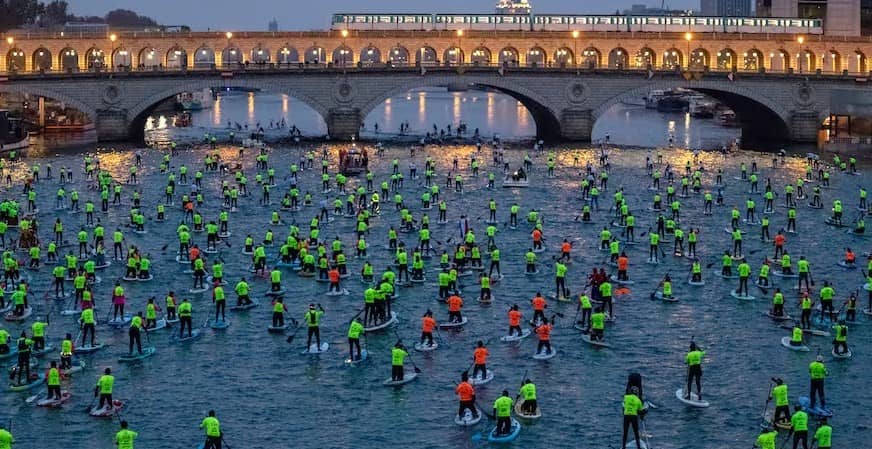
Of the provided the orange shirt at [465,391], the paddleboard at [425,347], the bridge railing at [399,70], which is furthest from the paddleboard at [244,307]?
the bridge railing at [399,70]

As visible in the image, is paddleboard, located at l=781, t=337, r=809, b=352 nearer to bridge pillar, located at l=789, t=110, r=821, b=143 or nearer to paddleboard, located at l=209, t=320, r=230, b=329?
paddleboard, located at l=209, t=320, r=230, b=329

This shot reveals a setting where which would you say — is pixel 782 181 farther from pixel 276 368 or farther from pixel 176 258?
pixel 276 368

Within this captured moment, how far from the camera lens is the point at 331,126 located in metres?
166

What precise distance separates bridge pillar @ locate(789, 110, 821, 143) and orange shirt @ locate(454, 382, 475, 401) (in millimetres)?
119185

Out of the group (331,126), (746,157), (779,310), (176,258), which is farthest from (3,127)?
(779,310)

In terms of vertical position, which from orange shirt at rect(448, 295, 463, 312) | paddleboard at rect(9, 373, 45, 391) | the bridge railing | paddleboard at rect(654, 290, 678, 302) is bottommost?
paddleboard at rect(9, 373, 45, 391)

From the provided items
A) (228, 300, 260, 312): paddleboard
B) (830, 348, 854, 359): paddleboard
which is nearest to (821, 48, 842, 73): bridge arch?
(830, 348, 854, 359): paddleboard

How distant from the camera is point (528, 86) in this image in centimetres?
16538

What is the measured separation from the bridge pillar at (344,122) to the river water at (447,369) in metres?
71.0

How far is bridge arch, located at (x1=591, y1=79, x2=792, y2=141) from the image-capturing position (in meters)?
163

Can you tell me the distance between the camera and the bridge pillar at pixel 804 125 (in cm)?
16238

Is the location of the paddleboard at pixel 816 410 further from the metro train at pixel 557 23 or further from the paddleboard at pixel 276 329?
the metro train at pixel 557 23

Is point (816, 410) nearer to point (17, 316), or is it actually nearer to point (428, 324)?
point (428, 324)

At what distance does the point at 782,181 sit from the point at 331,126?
61.5 meters
